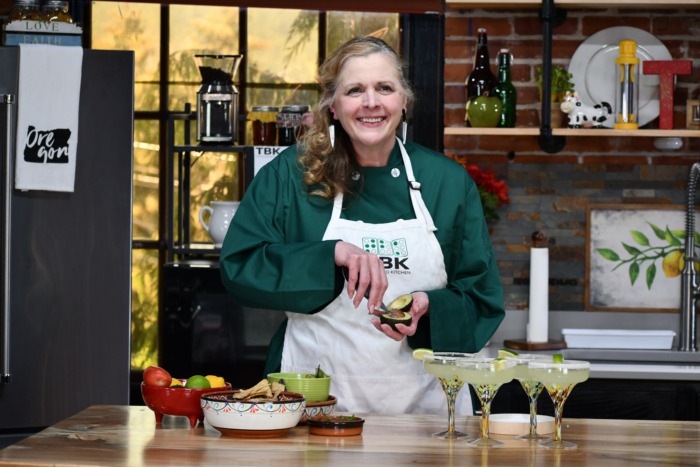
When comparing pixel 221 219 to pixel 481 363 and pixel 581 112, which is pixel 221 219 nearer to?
pixel 581 112

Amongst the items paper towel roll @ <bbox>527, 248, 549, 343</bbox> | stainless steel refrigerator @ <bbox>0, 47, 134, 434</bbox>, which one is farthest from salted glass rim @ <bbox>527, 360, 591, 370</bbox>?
stainless steel refrigerator @ <bbox>0, 47, 134, 434</bbox>

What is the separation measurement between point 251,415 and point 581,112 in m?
2.13

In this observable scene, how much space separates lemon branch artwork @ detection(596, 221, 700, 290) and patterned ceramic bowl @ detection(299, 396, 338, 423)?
2.01 m

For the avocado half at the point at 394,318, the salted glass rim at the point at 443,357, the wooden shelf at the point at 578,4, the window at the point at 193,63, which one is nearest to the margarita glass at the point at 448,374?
the salted glass rim at the point at 443,357

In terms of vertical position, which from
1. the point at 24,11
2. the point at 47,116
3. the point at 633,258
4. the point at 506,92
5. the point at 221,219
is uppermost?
the point at 24,11

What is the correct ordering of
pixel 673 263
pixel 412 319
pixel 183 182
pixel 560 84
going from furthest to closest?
pixel 183 182, pixel 673 263, pixel 560 84, pixel 412 319

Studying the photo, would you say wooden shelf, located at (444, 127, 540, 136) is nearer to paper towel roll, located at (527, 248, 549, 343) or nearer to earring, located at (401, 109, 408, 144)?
paper towel roll, located at (527, 248, 549, 343)

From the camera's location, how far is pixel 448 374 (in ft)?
6.61

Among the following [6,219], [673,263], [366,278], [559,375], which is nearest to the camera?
[559,375]

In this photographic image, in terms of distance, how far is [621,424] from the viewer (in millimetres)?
2244

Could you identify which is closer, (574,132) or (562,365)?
(562,365)

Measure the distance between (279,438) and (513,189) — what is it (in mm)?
2106

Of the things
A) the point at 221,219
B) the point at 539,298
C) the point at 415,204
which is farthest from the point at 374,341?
the point at 221,219

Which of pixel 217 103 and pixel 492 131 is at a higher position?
pixel 217 103
